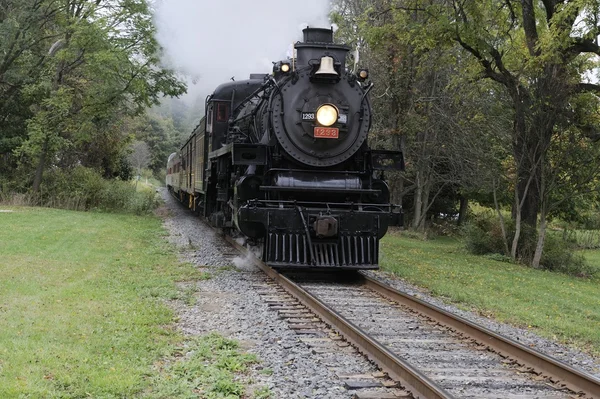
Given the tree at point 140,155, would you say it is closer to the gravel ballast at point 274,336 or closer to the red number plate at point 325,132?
the gravel ballast at point 274,336

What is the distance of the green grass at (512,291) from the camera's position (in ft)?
24.1

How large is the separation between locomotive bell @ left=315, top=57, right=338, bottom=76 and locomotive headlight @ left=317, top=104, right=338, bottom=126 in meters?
0.49

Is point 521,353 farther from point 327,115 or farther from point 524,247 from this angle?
point 524,247

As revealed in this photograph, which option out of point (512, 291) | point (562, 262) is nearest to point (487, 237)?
point (562, 262)

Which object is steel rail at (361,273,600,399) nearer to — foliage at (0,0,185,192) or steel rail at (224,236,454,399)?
steel rail at (224,236,454,399)

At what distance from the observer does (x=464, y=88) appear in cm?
1897

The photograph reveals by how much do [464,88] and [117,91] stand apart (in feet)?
Answer: 40.1

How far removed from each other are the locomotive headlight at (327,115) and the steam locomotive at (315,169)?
0.02 m

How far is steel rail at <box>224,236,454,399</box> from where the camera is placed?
4.28 meters

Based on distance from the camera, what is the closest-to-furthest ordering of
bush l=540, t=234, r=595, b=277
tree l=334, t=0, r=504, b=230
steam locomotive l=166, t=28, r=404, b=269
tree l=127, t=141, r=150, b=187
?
1. steam locomotive l=166, t=28, r=404, b=269
2. bush l=540, t=234, r=595, b=277
3. tree l=334, t=0, r=504, b=230
4. tree l=127, t=141, r=150, b=187

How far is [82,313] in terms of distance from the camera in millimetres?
6457

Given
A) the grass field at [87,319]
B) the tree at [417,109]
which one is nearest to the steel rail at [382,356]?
the grass field at [87,319]

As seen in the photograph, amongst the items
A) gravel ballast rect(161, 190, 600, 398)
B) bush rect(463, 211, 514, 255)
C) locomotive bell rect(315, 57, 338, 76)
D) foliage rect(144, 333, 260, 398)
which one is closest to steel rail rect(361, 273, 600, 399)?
gravel ballast rect(161, 190, 600, 398)

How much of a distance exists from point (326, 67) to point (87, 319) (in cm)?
512
